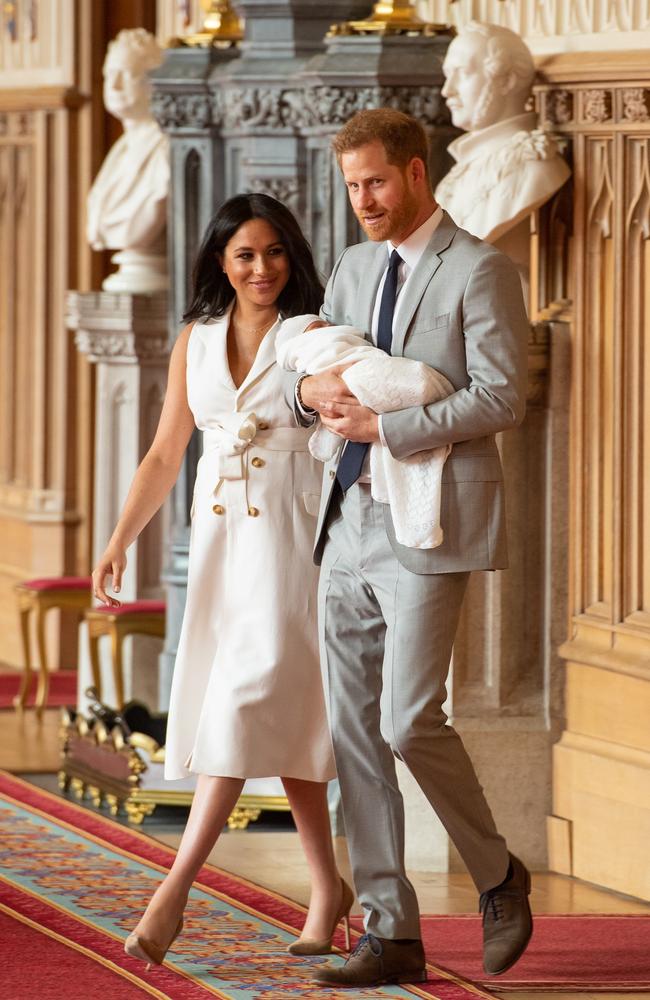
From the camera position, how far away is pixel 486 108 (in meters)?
6.16

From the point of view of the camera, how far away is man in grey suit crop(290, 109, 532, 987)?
4.54 m

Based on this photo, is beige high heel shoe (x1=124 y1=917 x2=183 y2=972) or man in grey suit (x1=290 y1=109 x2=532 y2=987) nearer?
man in grey suit (x1=290 y1=109 x2=532 y2=987)

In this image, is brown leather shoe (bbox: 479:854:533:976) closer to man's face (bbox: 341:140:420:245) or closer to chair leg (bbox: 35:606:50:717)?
man's face (bbox: 341:140:420:245)

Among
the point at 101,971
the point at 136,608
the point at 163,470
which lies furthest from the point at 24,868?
the point at 136,608

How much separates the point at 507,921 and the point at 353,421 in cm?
117

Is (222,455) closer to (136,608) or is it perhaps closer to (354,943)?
(354,943)

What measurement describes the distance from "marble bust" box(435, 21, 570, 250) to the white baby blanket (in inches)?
59.0

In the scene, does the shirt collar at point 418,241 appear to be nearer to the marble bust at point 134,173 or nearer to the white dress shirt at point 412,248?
the white dress shirt at point 412,248

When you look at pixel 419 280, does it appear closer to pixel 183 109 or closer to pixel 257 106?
pixel 257 106

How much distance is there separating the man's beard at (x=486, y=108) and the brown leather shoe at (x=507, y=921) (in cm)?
236

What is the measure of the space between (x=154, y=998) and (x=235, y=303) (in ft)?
5.33

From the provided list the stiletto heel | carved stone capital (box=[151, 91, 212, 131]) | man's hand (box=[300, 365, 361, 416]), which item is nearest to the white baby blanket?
man's hand (box=[300, 365, 361, 416])

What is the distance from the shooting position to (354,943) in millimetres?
5227

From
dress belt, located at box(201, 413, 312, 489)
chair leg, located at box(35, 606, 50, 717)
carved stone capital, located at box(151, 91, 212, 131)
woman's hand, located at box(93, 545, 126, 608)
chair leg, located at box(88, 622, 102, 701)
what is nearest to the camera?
woman's hand, located at box(93, 545, 126, 608)
